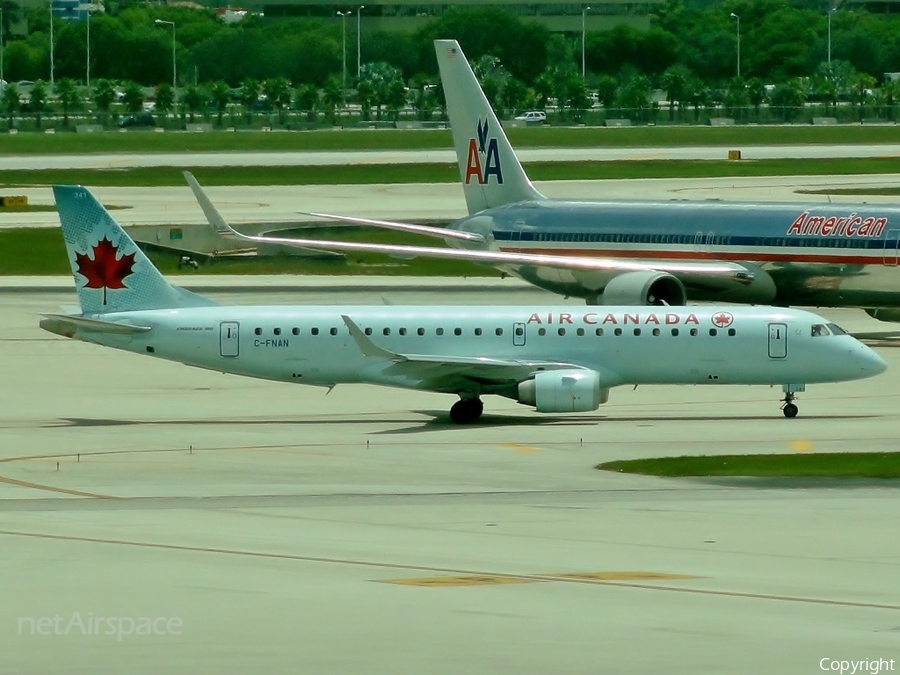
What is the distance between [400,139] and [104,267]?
12861 cm

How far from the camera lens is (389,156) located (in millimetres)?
149875

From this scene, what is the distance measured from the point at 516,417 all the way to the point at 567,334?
235 centimetres

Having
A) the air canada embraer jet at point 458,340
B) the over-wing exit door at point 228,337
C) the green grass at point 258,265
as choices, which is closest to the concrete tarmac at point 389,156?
the green grass at point 258,265

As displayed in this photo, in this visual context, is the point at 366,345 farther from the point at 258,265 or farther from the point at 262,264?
the point at 262,264

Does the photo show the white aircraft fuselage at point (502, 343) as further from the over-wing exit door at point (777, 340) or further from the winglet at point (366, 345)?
the winglet at point (366, 345)

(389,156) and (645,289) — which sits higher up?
(389,156)

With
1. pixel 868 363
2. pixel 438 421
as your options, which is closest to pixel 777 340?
pixel 868 363

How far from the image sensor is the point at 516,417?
4562cm

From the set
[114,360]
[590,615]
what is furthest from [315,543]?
[114,360]

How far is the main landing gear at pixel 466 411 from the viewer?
44.6 meters

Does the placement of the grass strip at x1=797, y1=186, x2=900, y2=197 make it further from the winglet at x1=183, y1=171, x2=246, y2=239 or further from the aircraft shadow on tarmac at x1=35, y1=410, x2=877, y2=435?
the aircraft shadow on tarmac at x1=35, y1=410, x2=877, y2=435

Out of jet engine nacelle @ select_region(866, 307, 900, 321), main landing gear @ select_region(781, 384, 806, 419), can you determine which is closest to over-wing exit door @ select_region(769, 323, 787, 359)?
main landing gear @ select_region(781, 384, 806, 419)

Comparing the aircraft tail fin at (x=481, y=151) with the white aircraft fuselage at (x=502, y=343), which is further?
the aircraft tail fin at (x=481, y=151)

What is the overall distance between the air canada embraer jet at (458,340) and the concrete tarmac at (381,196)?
168 feet
